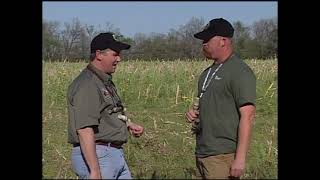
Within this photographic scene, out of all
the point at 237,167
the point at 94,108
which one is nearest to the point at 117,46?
the point at 94,108

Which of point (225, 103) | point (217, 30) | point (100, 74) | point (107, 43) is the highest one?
point (217, 30)

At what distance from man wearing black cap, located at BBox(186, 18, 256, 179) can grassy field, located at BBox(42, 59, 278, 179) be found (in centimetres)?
151

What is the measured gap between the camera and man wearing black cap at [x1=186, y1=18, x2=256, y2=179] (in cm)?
381

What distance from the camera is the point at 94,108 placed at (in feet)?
12.2

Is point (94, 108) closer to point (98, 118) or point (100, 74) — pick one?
point (98, 118)

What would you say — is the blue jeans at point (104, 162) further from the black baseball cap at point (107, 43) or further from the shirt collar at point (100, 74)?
the black baseball cap at point (107, 43)

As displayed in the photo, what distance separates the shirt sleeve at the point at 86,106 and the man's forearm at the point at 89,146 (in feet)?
0.15

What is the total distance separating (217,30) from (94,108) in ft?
3.65

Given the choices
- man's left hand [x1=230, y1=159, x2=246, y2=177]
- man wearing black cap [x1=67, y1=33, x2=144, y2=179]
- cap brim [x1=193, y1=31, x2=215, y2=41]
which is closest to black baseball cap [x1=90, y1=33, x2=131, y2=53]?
man wearing black cap [x1=67, y1=33, x2=144, y2=179]

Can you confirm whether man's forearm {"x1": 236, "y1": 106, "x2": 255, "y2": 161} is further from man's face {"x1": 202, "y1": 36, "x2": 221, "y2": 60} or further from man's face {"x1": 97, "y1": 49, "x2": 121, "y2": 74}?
man's face {"x1": 97, "y1": 49, "x2": 121, "y2": 74}
